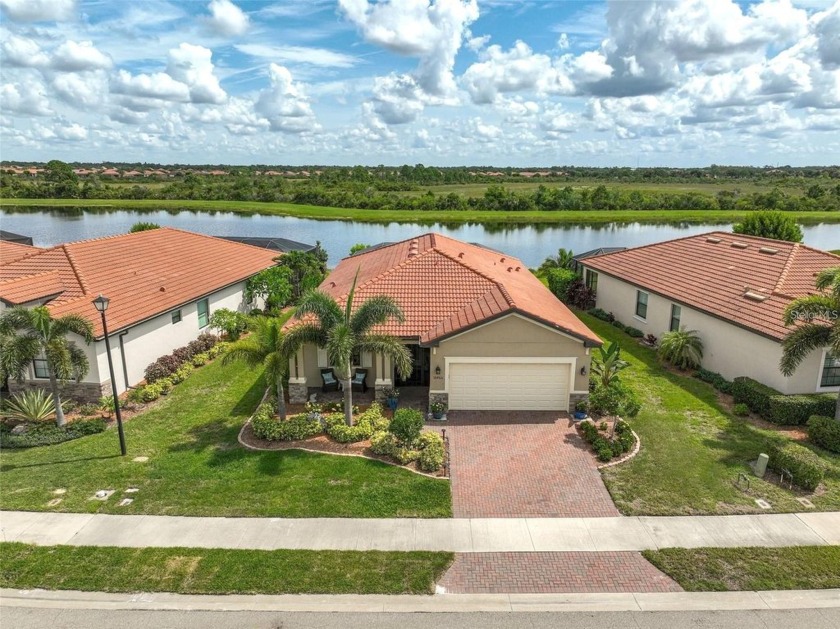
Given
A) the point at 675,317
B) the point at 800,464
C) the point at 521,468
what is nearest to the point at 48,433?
the point at 521,468

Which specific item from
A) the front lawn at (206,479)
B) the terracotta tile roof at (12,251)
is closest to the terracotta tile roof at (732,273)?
the front lawn at (206,479)

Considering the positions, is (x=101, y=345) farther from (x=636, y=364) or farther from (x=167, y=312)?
(x=636, y=364)

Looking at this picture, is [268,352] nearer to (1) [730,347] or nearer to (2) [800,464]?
(2) [800,464]

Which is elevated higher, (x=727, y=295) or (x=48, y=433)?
(x=727, y=295)

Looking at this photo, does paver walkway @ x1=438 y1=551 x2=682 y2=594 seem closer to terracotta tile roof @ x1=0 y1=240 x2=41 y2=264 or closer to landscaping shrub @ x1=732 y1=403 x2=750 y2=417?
landscaping shrub @ x1=732 y1=403 x2=750 y2=417

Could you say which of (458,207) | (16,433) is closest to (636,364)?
(16,433)

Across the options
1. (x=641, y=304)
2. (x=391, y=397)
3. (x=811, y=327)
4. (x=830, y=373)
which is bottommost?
(x=391, y=397)

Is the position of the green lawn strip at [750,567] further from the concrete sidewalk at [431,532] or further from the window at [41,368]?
the window at [41,368]
